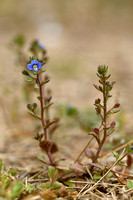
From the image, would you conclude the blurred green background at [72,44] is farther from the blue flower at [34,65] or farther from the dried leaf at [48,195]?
the dried leaf at [48,195]

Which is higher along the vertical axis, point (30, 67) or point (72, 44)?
point (72, 44)

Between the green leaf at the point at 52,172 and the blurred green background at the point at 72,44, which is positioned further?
the blurred green background at the point at 72,44

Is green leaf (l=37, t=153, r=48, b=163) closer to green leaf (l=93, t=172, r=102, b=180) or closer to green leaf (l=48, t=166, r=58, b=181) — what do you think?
green leaf (l=48, t=166, r=58, b=181)

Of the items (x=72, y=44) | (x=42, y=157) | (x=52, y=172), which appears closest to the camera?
(x=52, y=172)

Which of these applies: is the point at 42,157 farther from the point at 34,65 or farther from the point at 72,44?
the point at 72,44

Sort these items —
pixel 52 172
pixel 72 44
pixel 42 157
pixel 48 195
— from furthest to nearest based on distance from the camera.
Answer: pixel 72 44 → pixel 42 157 → pixel 52 172 → pixel 48 195

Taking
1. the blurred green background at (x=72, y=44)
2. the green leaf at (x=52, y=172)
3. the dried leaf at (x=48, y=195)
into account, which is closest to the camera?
the dried leaf at (x=48, y=195)

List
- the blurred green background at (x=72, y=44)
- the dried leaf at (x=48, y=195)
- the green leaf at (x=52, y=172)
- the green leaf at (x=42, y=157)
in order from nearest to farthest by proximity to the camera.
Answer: the dried leaf at (x=48, y=195) < the green leaf at (x=52, y=172) < the green leaf at (x=42, y=157) < the blurred green background at (x=72, y=44)

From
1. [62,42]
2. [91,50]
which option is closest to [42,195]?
[91,50]

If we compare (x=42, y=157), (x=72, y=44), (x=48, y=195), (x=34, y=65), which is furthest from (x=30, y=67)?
(x=72, y=44)

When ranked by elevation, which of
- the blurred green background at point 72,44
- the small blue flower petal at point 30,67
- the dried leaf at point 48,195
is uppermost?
the blurred green background at point 72,44

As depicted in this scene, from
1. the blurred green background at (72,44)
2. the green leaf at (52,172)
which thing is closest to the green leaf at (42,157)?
the green leaf at (52,172)

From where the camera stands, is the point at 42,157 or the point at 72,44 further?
the point at 72,44
